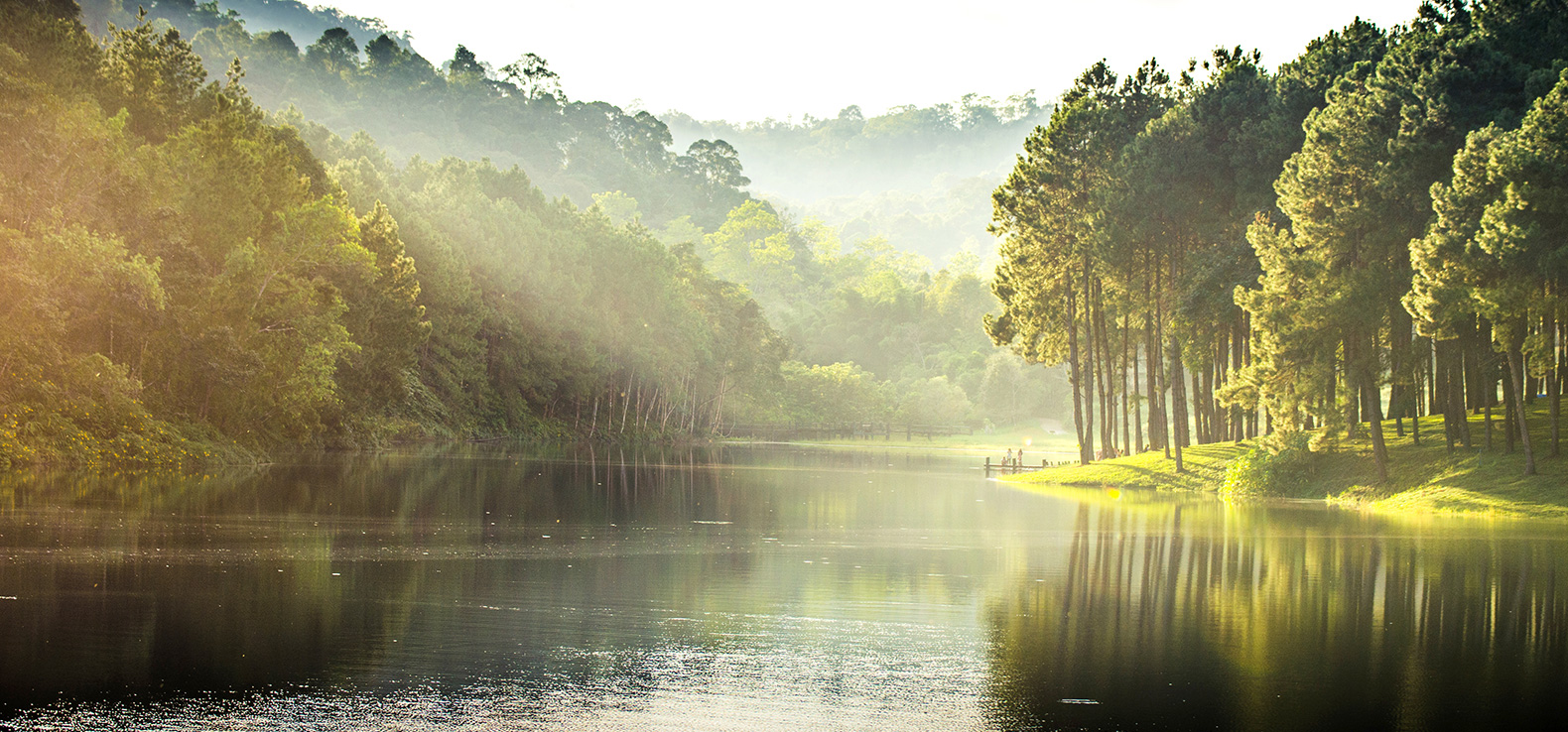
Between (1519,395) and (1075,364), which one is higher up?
(1075,364)

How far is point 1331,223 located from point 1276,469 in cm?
841

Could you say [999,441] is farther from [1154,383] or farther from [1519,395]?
[1519,395]

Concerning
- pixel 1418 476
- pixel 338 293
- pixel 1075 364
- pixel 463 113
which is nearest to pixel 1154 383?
pixel 1075 364

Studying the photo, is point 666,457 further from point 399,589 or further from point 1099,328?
point 399,589

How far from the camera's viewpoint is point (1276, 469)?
3853 cm

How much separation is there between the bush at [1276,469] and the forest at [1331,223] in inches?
16.1

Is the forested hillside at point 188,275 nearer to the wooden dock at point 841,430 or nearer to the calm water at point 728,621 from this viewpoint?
the calm water at point 728,621

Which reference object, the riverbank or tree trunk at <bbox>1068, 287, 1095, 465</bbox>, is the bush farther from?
tree trunk at <bbox>1068, 287, 1095, 465</bbox>

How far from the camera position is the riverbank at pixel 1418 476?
30312mm

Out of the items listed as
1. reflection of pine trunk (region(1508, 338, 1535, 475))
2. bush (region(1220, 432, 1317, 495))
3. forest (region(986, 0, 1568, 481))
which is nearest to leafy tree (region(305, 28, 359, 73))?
forest (region(986, 0, 1568, 481))

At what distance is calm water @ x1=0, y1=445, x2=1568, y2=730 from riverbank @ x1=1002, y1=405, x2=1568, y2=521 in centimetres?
545

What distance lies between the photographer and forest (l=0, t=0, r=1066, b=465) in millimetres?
29938

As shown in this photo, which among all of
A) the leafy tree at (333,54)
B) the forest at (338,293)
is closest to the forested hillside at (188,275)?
the forest at (338,293)

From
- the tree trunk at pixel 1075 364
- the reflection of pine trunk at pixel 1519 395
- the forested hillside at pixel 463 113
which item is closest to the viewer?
the reflection of pine trunk at pixel 1519 395
